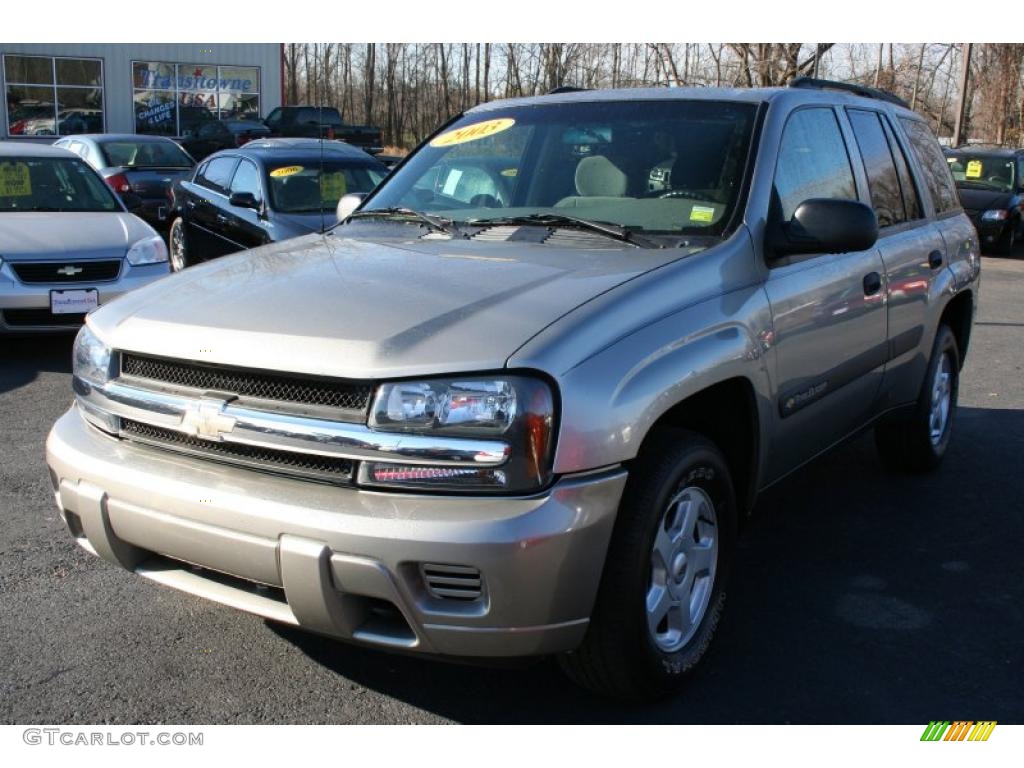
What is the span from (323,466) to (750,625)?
68.0 inches

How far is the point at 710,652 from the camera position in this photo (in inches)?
133

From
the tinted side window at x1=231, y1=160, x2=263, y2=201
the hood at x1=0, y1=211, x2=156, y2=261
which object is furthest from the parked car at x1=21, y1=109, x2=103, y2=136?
the hood at x1=0, y1=211, x2=156, y2=261

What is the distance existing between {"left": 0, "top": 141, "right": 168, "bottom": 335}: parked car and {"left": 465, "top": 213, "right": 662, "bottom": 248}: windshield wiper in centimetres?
475

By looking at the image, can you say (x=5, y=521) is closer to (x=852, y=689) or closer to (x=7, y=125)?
(x=852, y=689)

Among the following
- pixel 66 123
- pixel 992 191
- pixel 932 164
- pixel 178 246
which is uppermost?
pixel 66 123

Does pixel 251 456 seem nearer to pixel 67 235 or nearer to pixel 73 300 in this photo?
pixel 73 300

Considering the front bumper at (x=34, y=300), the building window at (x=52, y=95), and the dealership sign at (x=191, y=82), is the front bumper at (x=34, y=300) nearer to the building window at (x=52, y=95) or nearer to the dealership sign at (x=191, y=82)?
the building window at (x=52, y=95)

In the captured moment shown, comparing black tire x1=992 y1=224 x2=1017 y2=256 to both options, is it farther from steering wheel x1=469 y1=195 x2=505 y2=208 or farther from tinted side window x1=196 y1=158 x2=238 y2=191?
steering wheel x1=469 y1=195 x2=505 y2=208

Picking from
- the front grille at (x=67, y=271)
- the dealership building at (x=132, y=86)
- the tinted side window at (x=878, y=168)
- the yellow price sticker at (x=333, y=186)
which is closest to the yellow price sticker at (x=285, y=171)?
the yellow price sticker at (x=333, y=186)

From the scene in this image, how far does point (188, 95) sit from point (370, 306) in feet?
98.7

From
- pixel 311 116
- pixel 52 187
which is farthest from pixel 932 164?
pixel 311 116

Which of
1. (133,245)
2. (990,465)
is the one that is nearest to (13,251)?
(133,245)

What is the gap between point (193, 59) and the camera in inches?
1186

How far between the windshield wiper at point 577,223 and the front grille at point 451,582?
141cm
